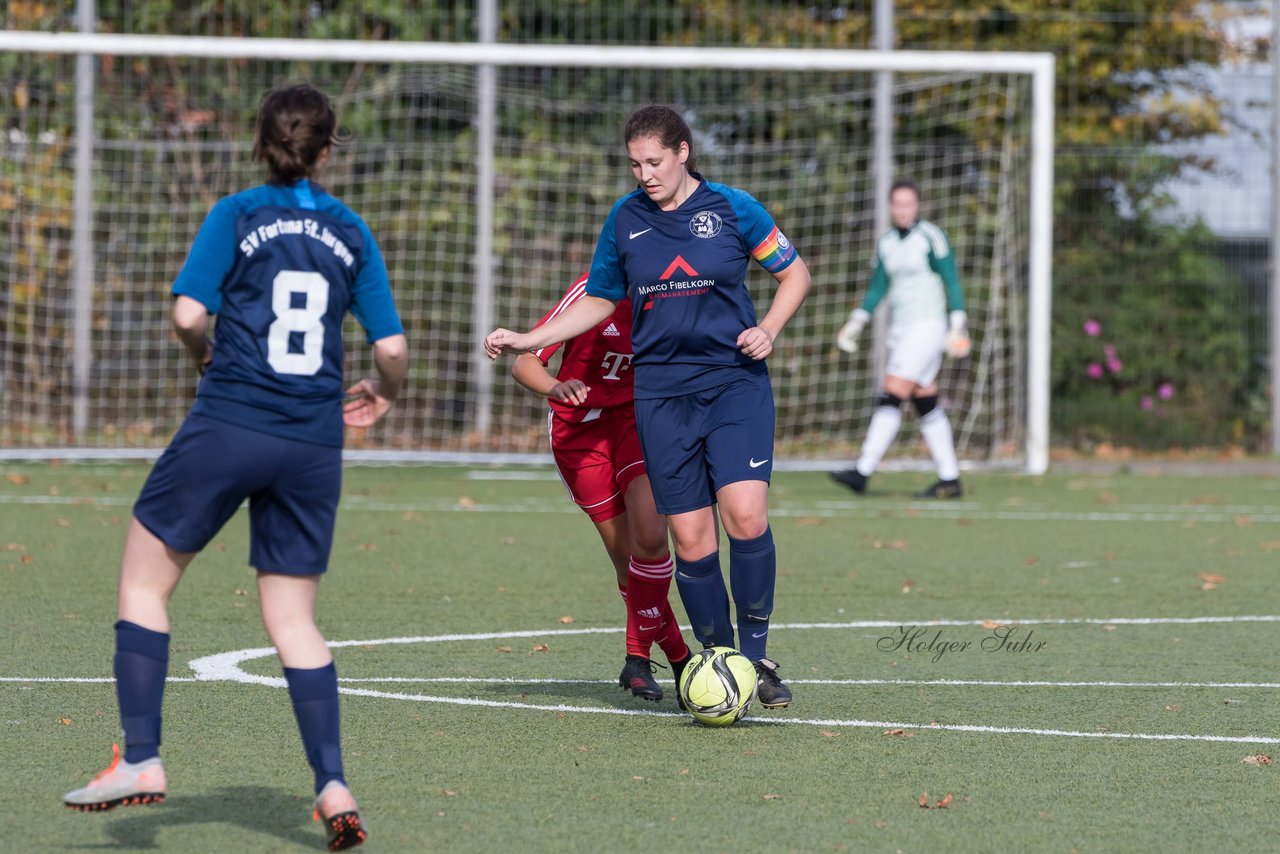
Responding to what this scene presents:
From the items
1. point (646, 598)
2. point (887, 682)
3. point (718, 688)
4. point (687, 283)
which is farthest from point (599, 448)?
point (887, 682)

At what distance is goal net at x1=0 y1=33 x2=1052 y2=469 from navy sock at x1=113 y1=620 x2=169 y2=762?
35.9ft

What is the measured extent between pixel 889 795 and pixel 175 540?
1.90 metres

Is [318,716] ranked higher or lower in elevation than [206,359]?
lower

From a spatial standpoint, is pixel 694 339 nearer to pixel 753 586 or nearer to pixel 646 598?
pixel 753 586

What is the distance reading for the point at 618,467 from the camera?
6008 millimetres

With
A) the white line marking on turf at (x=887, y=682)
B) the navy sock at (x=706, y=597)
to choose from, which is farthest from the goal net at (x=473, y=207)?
the navy sock at (x=706, y=597)

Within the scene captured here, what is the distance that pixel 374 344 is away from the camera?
13.4ft

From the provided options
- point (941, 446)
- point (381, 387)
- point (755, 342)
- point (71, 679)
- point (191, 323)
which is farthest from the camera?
point (941, 446)

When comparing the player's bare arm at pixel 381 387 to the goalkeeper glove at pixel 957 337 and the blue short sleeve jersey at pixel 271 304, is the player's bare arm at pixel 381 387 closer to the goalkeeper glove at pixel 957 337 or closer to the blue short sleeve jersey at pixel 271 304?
the blue short sleeve jersey at pixel 271 304

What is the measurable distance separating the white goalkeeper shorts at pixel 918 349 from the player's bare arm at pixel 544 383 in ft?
23.1

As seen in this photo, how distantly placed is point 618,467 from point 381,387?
193cm

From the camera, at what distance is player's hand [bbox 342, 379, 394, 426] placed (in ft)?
13.7

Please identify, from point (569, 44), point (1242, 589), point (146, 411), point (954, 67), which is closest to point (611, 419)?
point (1242, 589)

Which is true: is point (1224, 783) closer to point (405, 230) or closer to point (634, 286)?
point (634, 286)
